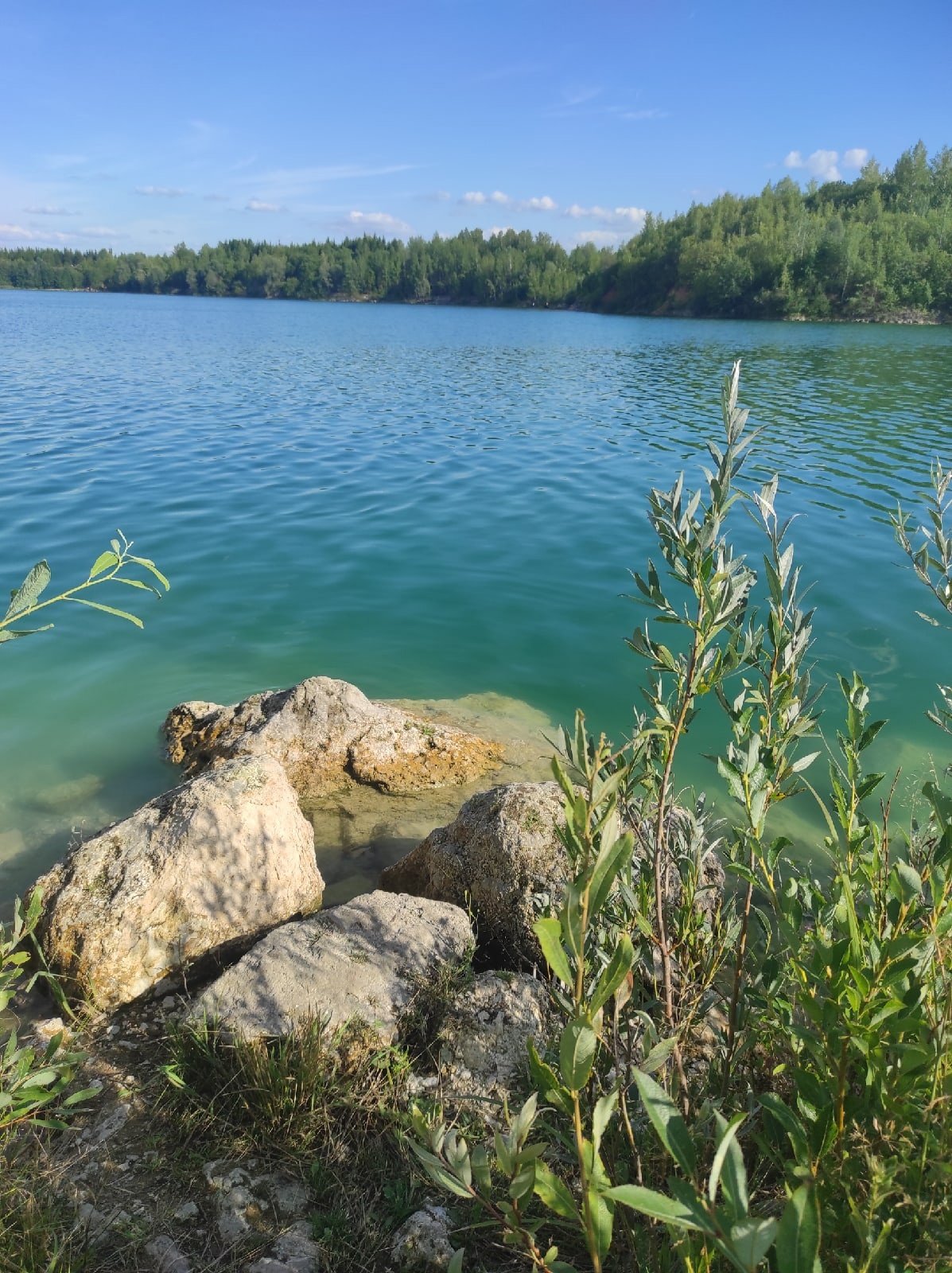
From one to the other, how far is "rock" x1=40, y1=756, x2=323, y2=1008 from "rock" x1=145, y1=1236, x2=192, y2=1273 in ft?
5.55

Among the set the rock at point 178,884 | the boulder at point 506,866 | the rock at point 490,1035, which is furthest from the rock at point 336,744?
the rock at point 490,1035

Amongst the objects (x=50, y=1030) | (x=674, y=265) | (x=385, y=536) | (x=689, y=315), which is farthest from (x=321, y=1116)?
(x=674, y=265)

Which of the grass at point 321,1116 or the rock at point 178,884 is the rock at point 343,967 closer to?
the grass at point 321,1116

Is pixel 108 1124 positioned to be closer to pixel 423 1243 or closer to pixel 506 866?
pixel 423 1243

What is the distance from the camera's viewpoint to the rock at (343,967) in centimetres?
362

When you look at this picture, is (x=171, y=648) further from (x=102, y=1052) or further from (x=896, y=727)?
(x=896, y=727)

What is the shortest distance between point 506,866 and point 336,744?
2469 millimetres

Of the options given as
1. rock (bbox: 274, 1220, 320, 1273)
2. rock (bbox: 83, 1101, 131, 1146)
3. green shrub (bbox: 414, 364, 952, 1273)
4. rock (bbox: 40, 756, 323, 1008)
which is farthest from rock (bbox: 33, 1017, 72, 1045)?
green shrub (bbox: 414, 364, 952, 1273)

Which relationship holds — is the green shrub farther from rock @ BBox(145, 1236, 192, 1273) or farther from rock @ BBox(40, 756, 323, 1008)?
rock @ BBox(40, 756, 323, 1008)

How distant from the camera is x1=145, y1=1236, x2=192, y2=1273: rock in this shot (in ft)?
8.47

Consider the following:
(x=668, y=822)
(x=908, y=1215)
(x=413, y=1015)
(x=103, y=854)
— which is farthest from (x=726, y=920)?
(x=103, y=854)

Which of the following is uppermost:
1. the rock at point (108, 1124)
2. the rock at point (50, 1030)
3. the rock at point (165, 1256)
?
the rock at point (165, 1256)

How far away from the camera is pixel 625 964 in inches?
56.2

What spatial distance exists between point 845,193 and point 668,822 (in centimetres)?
13625
